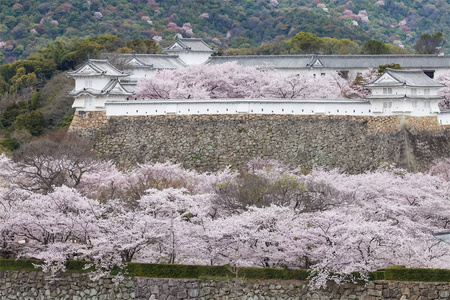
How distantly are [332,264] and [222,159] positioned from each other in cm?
1562

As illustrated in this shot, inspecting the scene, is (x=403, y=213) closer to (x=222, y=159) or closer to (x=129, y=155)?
(x=222, y=159)

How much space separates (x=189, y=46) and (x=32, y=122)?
410 inches

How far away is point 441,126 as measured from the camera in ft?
124

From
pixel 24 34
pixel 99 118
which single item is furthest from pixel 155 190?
pixel 24 34

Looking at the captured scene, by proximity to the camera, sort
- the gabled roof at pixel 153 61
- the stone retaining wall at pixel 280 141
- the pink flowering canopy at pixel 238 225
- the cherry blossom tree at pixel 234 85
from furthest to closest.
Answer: the gabled roof at pixel 153 61 < the cherry blossom tree at pixel 234 85 < the stone retaining wall at pixel 280 141 < the pink flowering canopy at pixel 238 225

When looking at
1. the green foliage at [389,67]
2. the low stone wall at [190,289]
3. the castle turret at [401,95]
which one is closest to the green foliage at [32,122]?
the castle turret at [401,95]

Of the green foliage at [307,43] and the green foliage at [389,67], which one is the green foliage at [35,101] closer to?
the green foliage at [389,67]

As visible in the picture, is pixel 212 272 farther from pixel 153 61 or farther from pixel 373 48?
pixel 373 48

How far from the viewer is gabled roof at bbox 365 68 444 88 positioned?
122 ft

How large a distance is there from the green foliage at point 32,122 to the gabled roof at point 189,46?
29.4 ft

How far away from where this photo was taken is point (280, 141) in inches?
1484

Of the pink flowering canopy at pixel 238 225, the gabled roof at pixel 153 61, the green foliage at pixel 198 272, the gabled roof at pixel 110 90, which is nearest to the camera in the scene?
the green foliage at pixel 198 272

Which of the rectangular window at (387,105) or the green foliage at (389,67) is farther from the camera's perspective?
the green foliage at (389,67)

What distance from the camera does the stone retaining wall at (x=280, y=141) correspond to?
36844 mm
